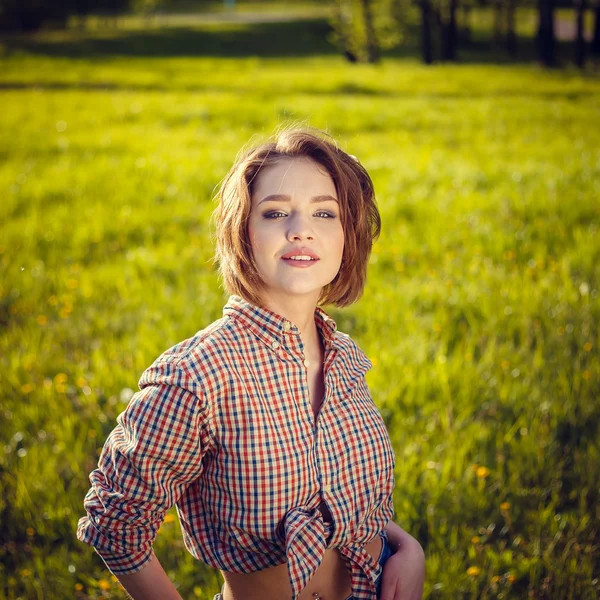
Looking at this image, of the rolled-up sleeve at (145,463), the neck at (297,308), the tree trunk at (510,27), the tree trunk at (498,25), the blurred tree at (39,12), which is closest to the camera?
the rolled-up sleeve at (145,463)

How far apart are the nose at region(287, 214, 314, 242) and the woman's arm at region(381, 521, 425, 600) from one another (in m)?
0.85

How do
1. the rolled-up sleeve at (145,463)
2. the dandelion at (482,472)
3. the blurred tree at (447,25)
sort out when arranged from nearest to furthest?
the rolled-up sleeve at (145,463)
the dandelion at (482,472)
the blurred tree at (447,25)

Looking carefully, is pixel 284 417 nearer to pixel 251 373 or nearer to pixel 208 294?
pixel 251 373

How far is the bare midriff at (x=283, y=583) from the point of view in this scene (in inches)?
64.3

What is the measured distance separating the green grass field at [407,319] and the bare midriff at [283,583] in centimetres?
77

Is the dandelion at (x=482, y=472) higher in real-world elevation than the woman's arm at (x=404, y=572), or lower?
lower

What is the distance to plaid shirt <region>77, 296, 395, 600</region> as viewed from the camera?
146 centimetres

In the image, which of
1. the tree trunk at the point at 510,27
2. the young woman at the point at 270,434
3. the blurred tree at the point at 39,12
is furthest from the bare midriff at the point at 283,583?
the blurred tree at the point at 39,12

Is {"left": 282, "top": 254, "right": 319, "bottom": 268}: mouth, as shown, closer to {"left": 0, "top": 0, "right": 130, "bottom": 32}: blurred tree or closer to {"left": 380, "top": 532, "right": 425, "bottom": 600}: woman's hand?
{"left": 380, "top": 532, "right": 425, "bottom": 600}: woman's hand

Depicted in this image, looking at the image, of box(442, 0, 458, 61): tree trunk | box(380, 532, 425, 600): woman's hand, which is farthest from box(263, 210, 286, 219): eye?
box(442, 0, 458, 61): tree trunk

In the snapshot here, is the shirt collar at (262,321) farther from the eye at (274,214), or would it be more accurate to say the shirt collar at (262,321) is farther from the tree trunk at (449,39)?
the tree trunk at (449,39)

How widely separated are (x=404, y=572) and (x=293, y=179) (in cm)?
101

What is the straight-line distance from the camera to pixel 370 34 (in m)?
20.5

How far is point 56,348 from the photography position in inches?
160
